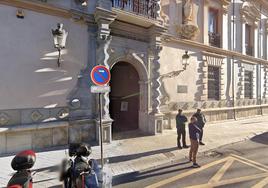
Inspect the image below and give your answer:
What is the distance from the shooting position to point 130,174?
4551 millimetres

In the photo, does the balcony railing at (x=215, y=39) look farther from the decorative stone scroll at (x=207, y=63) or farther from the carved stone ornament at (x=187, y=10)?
the carved stone ornament at (x=187, y=10)

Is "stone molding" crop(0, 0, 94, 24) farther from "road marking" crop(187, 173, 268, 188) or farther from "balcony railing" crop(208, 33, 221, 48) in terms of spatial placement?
"balcony railing" crop(208, 33, 221, 48)

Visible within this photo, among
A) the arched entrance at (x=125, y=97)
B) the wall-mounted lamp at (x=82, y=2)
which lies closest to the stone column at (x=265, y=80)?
the arched entrance at (x=125, y=97)

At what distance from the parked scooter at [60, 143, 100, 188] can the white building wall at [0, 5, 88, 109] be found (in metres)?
4.25

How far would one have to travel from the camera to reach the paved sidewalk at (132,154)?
437 centimetres

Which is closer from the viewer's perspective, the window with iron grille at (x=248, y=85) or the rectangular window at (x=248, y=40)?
the window with iron grille at (x=248, y=85)

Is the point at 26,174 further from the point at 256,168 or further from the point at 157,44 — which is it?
the point at 157,44

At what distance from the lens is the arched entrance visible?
9377 mm

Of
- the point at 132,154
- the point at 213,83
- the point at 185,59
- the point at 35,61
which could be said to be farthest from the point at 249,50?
the point at 35,61

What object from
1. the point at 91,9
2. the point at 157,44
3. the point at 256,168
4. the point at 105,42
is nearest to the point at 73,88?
the point at 105,42

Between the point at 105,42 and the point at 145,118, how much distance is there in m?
3.97

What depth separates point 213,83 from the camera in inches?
463

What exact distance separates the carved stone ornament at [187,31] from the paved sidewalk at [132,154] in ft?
18.1

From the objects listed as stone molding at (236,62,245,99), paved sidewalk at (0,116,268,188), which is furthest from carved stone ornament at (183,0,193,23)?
paved sidewalk at (0,116,268,188)
